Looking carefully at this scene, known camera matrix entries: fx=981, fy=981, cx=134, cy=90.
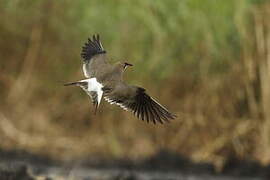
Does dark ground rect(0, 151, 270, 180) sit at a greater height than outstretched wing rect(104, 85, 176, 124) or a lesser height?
greater

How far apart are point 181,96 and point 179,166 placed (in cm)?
108

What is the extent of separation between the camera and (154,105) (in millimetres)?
6938

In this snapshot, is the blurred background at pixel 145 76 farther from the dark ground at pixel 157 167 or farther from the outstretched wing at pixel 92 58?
the outstretched wing at pixel 92 58

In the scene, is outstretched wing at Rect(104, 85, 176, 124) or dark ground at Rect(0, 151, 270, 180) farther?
dark ground at Rect(0, 151, 270, 180)

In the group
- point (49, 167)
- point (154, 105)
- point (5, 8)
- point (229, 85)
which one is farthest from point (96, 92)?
point (5, 8)

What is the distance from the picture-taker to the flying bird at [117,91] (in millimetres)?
6590

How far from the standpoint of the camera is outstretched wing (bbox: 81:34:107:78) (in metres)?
7.10

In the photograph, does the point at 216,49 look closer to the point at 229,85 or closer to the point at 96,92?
the point at 229,85

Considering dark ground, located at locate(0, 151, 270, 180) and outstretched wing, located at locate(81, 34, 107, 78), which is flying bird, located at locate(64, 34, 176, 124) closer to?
outstretched wing, located at locate(81, 34, 107, 78)

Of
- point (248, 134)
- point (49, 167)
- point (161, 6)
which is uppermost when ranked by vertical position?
point (161, 6)

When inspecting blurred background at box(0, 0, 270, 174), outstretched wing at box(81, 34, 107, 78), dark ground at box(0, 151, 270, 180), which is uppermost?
blurred background at box(0, 0, 270, 174)

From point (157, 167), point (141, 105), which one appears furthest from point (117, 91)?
point (157, 167)

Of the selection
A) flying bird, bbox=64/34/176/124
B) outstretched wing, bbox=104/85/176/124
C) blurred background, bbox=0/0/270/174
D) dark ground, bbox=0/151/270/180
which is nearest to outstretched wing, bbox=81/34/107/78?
flying bird, bbox=64/34/176/124

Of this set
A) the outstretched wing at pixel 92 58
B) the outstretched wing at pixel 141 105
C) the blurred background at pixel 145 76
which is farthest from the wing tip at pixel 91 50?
the blurred background at pixel 145 76
